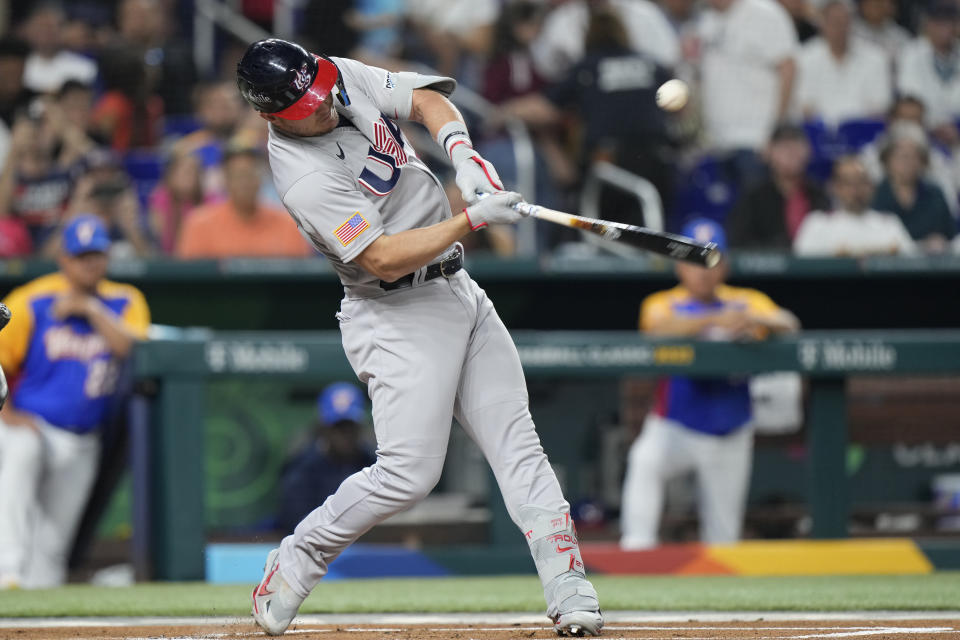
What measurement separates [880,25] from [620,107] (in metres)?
2.71

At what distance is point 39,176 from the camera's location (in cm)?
833

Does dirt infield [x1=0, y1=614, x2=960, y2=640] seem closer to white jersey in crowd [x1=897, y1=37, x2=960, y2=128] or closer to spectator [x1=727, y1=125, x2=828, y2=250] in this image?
spectator [x1=727, y1=125, x2=828, y2=250]

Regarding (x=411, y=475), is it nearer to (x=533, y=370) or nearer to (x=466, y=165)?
(x=466, y=165)

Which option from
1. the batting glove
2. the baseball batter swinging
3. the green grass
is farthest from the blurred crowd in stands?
the batting glove

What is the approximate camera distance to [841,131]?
919 cm

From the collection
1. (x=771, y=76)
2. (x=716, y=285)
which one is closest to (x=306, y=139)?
(x=716, y=285)

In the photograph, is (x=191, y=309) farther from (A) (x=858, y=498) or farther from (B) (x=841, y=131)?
(B) (x=841, y=131)

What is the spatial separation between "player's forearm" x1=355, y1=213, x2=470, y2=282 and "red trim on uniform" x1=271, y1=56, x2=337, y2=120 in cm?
41

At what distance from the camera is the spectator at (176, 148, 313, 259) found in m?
7.66

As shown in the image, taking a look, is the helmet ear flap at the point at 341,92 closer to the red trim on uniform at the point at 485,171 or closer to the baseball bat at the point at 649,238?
the red trim on uniform at the point at 485,171

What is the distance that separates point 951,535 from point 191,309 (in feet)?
13.2

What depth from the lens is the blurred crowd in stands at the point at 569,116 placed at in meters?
7.96

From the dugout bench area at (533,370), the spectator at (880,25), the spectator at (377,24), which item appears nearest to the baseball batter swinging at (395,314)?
the dugout bench area at (533,370)

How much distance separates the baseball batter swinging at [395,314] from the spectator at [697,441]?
2.55 meters
